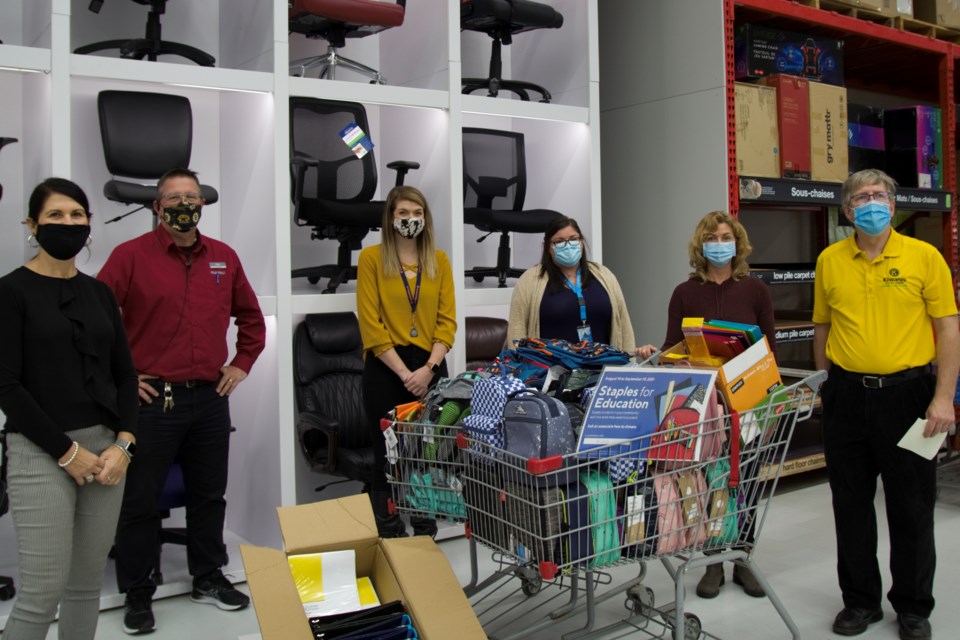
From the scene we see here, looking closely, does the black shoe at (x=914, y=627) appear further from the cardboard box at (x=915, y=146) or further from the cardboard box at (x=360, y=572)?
the cardboard box at (x=915, y=146)

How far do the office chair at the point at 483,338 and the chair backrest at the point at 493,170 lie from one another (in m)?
0.62

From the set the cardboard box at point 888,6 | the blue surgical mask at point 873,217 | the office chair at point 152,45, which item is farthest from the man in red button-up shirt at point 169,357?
the cardboard box at point 888,6

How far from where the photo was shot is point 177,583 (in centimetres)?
358

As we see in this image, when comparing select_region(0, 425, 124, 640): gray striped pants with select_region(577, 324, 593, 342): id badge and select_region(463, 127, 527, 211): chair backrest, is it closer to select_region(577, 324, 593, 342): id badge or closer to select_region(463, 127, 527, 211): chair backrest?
select_region(577, 324, 593, 342): id badge

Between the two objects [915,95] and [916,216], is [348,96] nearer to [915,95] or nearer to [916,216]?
[916,216]

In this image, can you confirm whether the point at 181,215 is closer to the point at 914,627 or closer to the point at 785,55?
the point at 914,627

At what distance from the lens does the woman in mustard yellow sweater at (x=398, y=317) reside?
11.7 feet

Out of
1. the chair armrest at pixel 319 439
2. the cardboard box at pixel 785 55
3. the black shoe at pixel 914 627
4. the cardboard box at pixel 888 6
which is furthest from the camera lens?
the cardboard box at pixel 888 6

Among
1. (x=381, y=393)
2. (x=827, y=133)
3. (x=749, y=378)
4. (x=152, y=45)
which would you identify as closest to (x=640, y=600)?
(x=749, y=378)

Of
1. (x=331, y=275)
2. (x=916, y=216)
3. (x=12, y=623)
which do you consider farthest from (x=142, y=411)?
(x=916, y=216)

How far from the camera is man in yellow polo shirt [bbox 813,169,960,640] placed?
2.93 m

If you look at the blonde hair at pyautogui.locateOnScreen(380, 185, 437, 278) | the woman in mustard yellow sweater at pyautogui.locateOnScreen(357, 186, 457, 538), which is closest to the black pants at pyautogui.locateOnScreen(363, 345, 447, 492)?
the woman in mustard yellow sweater at pyautogui.locateOnScreen(357, 186, 457, 538)

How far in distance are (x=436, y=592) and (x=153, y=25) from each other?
9.46ft

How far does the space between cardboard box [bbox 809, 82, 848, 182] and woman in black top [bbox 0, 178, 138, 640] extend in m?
3.97
